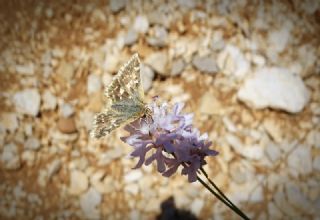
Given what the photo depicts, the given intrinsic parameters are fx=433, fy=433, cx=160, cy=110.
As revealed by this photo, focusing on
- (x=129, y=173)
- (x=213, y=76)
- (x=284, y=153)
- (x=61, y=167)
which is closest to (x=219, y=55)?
(x=213, y=76)

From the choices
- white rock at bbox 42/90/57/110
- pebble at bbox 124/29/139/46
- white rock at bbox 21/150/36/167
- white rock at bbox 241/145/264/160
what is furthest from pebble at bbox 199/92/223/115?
white rock at bbox 21/150/36/167

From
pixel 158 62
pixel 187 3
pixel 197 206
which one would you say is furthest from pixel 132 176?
pixel 187 3

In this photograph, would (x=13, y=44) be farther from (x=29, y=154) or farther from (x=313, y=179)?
(x=313, y=179)

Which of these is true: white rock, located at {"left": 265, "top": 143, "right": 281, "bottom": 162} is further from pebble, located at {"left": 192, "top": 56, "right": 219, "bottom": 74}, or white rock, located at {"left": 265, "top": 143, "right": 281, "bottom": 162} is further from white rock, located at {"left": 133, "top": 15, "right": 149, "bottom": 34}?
white rock, located at {"left": 133, "top": 15, "right": 149, "bottom": 34}

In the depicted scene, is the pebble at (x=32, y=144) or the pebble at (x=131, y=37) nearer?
the pebble at (x=32, y=144)

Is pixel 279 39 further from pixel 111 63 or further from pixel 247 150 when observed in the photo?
pixel 111 63

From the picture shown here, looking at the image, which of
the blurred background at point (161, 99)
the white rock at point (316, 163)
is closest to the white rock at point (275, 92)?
the blurred background at point (161, 99)

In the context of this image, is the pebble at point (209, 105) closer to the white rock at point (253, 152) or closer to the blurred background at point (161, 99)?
the blurred background at point (161, 99)
